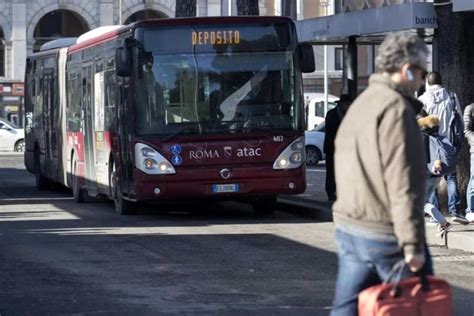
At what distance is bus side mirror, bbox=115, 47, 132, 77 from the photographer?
17734mm

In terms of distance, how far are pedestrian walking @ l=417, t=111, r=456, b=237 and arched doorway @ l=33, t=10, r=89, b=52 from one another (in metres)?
55.9

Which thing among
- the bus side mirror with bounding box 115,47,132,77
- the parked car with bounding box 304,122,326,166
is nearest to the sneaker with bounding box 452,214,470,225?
the bus side mirror with bounding box 115,47,132,77

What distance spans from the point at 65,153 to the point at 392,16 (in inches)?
352

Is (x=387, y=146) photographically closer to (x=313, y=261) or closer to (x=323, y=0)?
(x=313, y=261)

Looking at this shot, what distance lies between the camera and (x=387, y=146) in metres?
5.84

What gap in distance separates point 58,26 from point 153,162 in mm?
53971

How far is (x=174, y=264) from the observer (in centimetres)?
1280

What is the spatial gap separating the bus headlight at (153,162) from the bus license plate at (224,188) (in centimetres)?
64

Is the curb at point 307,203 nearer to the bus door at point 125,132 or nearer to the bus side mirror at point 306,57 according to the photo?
the bus side mirror at point 306,57

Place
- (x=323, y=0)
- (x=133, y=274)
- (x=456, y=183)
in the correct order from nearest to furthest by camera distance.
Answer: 1. (x=133, y=274)
2. (x=456, y=183)
3. (x=323, y=0)

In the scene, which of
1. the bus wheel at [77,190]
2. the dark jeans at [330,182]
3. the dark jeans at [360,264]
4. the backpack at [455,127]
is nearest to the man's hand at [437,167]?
the backpack at [455,127]

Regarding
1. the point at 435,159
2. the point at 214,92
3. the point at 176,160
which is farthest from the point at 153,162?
the point at 435,159

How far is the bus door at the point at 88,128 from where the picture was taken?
2166cm

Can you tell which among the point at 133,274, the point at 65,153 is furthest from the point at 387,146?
the point at 65,153
